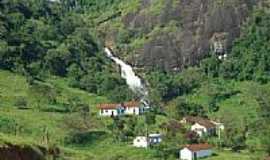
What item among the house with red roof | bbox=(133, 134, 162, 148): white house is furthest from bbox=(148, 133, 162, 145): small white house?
the house with red roof

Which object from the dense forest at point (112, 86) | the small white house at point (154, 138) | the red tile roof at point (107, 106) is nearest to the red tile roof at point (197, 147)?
the dense forest at point (112, 86)

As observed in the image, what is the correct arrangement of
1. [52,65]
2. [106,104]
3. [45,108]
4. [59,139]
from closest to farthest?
[59,139] < [45,108] < [106,104] < [52,65]

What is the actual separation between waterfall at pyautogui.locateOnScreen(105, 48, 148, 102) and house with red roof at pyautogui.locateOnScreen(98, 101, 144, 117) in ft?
35.7

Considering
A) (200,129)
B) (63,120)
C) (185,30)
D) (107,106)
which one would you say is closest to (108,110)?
(107,106)

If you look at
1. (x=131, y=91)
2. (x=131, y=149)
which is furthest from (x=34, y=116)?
(x=131, y=91)

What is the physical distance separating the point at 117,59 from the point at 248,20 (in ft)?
69.9

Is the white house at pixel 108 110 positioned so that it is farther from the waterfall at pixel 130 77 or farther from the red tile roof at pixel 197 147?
the waterfall at pixel 130 77

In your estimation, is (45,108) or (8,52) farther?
(8,52)

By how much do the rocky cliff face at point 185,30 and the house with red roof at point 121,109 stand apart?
2518 centimetres

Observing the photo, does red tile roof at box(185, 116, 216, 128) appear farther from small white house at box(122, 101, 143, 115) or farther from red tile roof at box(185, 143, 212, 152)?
red tile roof at box(185, 143, 212, 152)

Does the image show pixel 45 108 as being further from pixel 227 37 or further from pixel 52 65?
pixel 227 37

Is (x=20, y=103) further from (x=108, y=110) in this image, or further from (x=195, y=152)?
(x=195, y=152)

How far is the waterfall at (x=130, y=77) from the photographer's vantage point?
91.0 metres

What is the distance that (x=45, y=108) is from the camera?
68.2 metres
